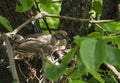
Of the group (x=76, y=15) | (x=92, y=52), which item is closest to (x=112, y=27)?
(x=76, y=15)

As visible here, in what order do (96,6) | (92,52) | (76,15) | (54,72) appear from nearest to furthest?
(92,52) < (54,72) < (76,15) < (96,6)

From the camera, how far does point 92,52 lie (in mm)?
985

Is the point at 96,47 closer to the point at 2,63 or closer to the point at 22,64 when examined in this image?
the point at 22,64

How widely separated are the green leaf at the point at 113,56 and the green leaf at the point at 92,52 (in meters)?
0.05

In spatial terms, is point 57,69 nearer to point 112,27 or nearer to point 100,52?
point 100,52

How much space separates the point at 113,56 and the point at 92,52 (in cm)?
12

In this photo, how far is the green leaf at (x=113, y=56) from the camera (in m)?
1.07

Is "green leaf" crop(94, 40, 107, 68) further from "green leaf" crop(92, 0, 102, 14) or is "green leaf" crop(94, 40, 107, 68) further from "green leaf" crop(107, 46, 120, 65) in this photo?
"green leaf" crop(92, 0, 102, 14)

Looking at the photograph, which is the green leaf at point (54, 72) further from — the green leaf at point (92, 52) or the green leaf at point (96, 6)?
the green leaf at point (96, 6)

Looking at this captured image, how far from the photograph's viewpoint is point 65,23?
6.68 ft

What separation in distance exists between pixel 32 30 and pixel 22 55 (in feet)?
1.03

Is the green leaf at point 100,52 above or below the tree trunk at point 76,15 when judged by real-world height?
above

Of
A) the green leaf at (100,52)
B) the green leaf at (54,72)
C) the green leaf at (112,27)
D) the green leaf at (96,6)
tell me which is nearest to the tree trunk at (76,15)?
the green leaf at (96,6)

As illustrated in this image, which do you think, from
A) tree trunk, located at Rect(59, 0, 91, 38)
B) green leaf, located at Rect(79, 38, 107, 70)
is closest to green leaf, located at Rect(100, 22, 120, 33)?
tree trunk, located at Rect(59, 0, 91, 38)
